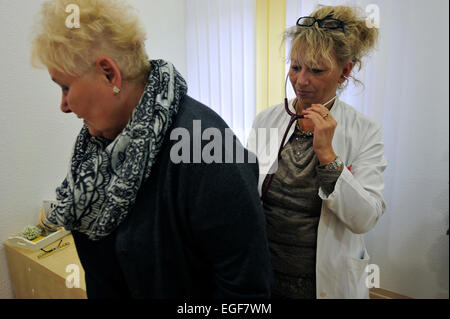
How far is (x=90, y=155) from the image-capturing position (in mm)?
723

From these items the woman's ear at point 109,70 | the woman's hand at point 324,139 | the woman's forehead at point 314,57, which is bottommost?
the woman's hand at point 324,139

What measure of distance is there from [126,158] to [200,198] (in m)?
0.20

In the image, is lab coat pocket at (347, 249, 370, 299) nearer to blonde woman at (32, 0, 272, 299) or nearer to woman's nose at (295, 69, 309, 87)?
blonde woman at (32, 0, 272, 299)

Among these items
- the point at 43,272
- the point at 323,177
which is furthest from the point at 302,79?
the point at 43,272

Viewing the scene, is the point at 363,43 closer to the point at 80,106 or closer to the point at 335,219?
the point at 335,219

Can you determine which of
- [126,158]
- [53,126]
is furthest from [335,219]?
[53,126]

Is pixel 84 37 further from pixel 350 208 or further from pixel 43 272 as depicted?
pixel 43 272

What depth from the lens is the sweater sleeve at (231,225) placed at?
1.83 feet

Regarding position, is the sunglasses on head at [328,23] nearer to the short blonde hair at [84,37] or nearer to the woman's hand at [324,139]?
the woman's hand at [324,139]

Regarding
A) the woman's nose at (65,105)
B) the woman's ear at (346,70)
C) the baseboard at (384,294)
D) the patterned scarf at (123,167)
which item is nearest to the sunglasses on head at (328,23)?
the woman's ear at (346,70)

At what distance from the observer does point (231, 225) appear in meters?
0.56

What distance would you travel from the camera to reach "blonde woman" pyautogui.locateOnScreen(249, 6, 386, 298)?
0.90m

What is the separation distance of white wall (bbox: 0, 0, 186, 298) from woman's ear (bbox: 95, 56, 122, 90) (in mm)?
1135

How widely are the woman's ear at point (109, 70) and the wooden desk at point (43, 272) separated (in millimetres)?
941
